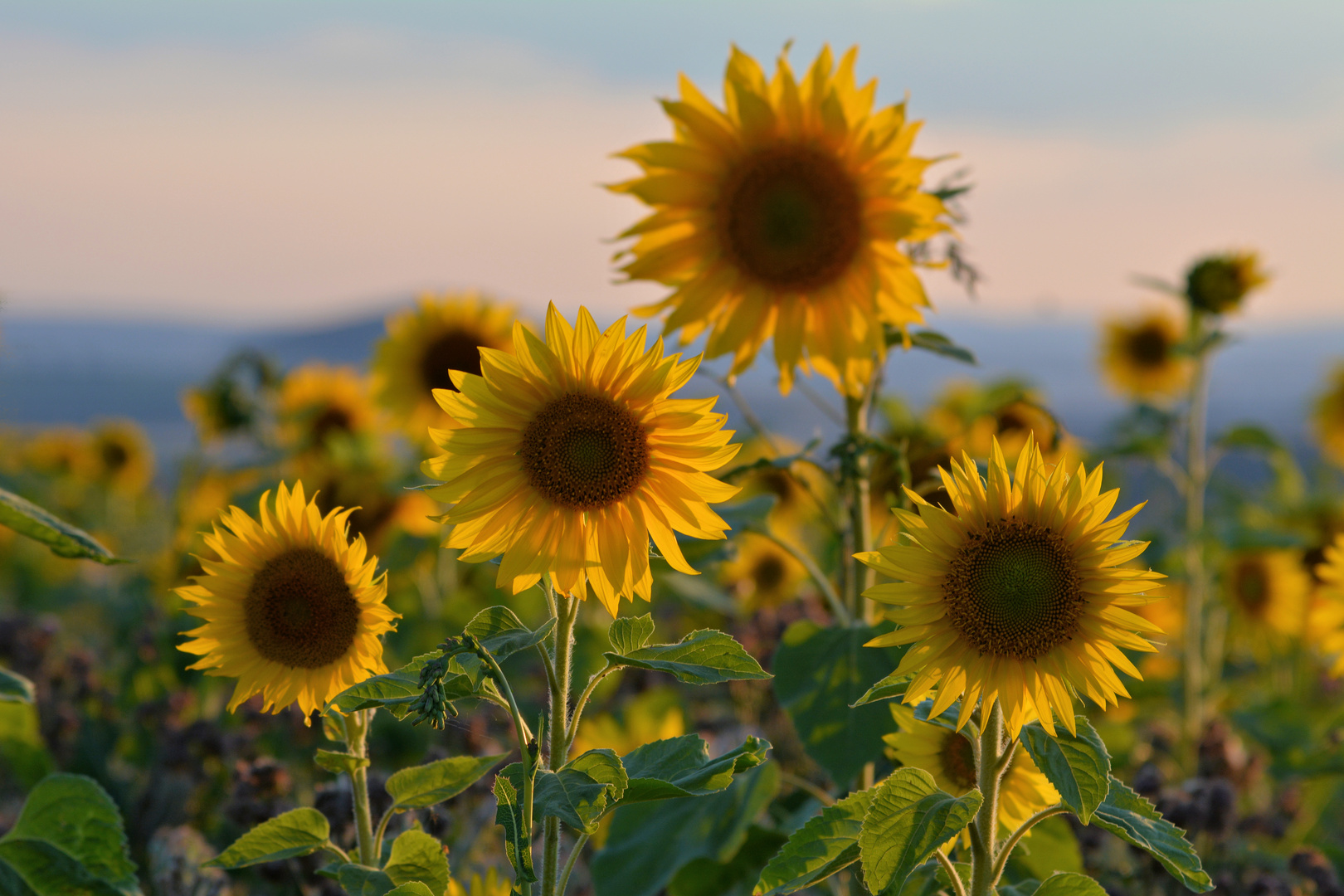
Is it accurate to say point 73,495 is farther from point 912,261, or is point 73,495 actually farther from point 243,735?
point 912,261

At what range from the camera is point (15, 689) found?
1.91 metres

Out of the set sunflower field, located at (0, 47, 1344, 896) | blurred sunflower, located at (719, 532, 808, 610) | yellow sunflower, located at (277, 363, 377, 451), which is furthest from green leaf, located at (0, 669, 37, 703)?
blurred sunflower, located at (719, 532, 808, 610)

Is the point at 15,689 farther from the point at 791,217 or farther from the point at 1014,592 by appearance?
the point at 791,217

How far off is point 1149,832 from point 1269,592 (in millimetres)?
3889

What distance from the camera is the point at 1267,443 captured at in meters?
4.35

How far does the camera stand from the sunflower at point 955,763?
6.35ft

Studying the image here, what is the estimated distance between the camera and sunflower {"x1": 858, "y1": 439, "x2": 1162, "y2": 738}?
1567 mm

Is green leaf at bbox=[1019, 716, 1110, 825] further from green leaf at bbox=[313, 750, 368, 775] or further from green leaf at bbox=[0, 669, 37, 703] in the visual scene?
green leaf at bbox=[0, 669, 37, 703]

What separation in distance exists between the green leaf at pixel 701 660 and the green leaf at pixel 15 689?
1.02 m

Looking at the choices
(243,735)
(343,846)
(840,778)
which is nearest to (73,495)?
(243,735)

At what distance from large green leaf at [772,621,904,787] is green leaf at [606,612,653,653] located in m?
0.60

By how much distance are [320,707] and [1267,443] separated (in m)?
3.86

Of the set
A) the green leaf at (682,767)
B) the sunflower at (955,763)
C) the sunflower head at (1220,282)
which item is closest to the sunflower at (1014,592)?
the green leaf at (682,767)

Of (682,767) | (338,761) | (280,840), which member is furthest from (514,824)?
(280,840)
